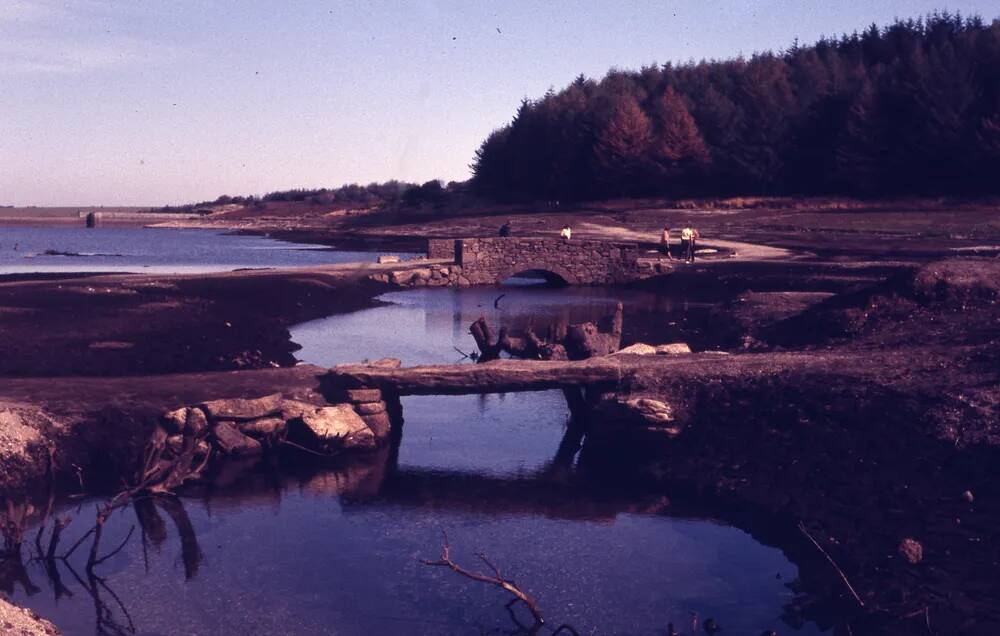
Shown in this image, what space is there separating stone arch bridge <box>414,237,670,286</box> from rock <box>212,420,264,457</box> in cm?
2581

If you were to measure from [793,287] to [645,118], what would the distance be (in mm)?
46420

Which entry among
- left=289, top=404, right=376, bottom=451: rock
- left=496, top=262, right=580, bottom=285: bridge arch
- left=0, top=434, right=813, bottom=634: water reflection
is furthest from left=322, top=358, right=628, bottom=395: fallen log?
left=496, top=262, right=580, bottom=285: bridge arch

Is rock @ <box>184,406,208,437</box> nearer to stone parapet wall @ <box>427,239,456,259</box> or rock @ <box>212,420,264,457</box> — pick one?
rock @ <box>212,420,264,457</box>

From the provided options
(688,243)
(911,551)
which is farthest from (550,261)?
(911,551)

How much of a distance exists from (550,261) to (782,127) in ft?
110

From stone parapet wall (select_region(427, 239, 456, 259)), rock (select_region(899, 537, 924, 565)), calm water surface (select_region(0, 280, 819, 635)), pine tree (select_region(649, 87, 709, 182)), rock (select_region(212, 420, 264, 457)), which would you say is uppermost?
pine tree (select_region(649, 87, 709, 182))

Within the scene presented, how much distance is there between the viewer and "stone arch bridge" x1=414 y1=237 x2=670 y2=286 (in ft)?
135

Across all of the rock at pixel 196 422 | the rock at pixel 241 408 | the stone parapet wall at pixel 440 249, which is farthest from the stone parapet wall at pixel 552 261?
the rock at pixel 196 422

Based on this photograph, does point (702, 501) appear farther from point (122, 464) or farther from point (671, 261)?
point (671, 261)

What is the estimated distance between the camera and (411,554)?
1167 centimetres

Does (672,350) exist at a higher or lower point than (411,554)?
higher

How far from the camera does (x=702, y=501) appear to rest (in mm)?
13398

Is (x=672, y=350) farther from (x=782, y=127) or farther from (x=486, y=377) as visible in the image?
(x=782, y=127)

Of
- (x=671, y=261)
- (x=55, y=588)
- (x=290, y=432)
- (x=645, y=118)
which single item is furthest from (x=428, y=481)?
(x=645, y=118)
